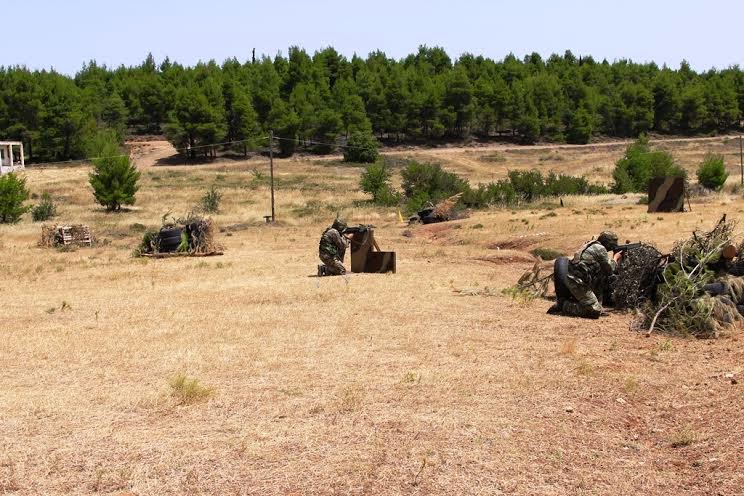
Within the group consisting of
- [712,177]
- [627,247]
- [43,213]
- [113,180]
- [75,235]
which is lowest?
[43,213]

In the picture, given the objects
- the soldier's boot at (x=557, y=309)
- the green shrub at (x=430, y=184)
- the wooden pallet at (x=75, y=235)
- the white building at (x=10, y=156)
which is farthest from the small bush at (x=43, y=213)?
the soldier's boot at (x=557, y=309)

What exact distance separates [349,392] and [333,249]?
388 inches

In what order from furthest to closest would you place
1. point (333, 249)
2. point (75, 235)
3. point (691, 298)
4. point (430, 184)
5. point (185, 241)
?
point (430, 184), point (75, 235), point (185, 241), point (333, 249), point (691, 298)

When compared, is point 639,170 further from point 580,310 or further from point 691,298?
point 691,298

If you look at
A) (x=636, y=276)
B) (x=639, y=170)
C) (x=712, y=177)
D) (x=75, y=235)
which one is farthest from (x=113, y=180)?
(x=636, y=276)

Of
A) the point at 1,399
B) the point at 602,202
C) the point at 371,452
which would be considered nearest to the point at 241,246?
the point at 602,202

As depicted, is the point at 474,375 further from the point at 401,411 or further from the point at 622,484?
the point at 622,484

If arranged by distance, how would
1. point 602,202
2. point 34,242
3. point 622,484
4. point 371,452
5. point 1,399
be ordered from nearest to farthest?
point 622,484 < point 371,452 < point 1,399 < point 34,242 < point 602,202

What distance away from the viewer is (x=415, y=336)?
11539mm

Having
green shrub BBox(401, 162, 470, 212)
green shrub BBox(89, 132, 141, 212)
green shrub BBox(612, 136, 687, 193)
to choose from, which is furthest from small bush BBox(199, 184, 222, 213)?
green shrub BBox(612, 136, 687, 193)

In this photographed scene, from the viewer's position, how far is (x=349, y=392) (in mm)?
8555

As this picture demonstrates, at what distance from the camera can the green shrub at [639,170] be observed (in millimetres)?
43969

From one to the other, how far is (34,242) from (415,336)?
22873 mm

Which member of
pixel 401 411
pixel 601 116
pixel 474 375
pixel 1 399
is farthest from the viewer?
pixel 601 116
